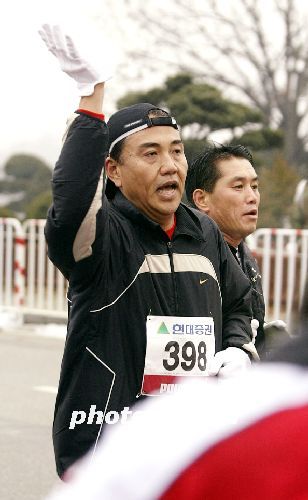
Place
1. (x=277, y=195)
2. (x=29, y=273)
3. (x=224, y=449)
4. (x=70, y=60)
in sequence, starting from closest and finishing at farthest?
(x=224, y=449) < (x=70, y=60) < (x=29, y=273) < (x=277, y=195)

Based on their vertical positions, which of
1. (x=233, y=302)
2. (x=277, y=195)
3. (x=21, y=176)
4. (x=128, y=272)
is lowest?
(x=21, y=176)

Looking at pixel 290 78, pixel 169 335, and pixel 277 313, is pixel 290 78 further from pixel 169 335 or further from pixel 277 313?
pixel 169 335

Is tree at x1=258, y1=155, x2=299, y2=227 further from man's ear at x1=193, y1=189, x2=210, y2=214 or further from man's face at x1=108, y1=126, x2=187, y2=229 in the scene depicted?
man's face at x1=108, y1=126, x2=187, y2=229

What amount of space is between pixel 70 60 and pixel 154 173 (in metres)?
0.55

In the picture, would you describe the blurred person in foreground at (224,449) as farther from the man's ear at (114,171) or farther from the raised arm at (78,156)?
the man's ear at (114,171)

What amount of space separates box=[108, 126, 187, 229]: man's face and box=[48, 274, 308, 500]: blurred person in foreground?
1.93m

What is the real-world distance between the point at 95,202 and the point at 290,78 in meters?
29.5

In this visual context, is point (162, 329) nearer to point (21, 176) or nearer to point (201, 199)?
point (201, 199)

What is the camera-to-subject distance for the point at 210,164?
4172mm

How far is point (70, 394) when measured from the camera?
2.89 meters

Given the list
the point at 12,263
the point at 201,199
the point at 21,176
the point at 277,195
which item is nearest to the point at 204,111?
the point at 277,195

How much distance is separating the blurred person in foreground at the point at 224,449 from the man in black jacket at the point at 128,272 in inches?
59.6

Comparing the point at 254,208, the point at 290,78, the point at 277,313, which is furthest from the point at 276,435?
the point at 290,78

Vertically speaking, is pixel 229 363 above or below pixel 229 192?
below
